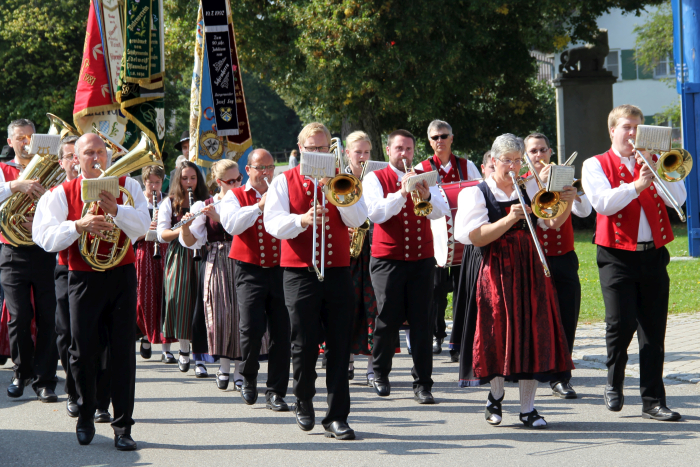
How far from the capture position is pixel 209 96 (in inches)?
398

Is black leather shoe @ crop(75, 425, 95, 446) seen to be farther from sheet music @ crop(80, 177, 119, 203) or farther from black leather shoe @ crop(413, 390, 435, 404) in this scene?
black leather shoe @ crop(413, 390, 435, 404)

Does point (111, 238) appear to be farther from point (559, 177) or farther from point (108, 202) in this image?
point (559, 177)

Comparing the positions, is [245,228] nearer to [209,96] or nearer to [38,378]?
[38,378]

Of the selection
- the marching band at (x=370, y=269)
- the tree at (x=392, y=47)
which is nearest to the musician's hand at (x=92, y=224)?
the marching band at (x=370, y=269)

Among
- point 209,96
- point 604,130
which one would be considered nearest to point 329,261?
point 209,96

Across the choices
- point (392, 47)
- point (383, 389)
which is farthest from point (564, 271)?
point (392, 47)

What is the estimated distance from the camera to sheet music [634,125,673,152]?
5316mm

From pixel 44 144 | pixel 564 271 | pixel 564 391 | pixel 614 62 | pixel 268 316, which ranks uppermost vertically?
pixel 614 62

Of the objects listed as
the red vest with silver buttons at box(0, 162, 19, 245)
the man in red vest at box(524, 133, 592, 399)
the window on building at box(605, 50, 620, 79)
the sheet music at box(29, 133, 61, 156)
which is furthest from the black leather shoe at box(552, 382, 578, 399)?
the window on building at box(605, 50, 620, 79)

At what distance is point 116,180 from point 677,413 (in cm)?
381

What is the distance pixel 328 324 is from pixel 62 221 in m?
1.76

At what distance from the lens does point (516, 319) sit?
17.7 ft

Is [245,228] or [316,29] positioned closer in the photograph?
[245,228]

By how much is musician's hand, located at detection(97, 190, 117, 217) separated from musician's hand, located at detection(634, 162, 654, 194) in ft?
10.4
